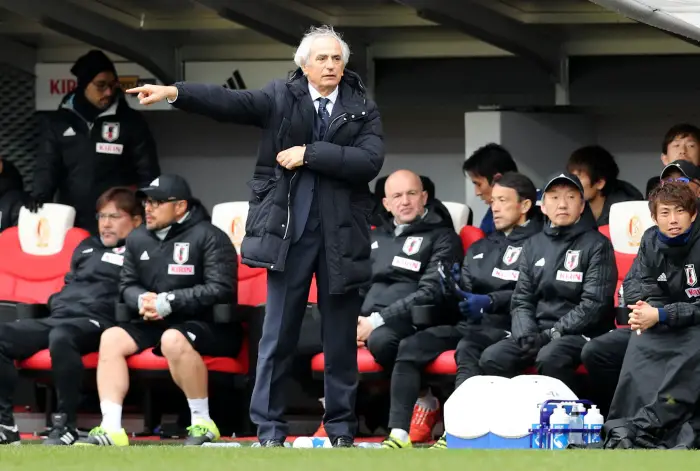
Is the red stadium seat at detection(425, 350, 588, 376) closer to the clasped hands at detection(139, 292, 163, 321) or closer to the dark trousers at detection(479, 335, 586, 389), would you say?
the dark trousers at detection(479, 335, 586, 389)

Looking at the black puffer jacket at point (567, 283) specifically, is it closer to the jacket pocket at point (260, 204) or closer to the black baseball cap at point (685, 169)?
the black baseball cap at point (685, 169)

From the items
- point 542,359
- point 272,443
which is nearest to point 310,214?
point 272,443

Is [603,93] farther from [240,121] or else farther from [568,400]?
[240,121]

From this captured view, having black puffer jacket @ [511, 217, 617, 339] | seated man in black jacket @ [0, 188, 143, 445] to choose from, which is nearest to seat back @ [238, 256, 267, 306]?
seated man in black jacket @ [0, 188, 143, 445]

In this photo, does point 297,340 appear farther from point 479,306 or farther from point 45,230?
point 45,230

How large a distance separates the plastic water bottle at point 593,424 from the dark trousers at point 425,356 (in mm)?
970

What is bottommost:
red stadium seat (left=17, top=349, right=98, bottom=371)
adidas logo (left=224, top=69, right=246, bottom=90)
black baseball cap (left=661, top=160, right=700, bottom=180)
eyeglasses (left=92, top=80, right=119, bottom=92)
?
red stadium seat (left=17, top=349, right=98, bottom=371)

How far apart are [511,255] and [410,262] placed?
58cm

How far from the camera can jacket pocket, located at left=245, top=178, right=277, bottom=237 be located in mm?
7164

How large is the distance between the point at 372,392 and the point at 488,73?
9.16ft

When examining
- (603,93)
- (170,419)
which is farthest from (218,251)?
(603,93)

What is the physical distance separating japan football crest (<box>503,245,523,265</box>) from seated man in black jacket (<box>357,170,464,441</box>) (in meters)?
0.32

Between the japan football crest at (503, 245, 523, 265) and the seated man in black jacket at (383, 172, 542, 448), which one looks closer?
the seated man in black jacket at (383, 172, 542, 448)

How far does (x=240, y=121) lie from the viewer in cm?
714
